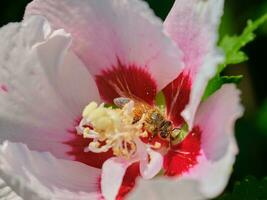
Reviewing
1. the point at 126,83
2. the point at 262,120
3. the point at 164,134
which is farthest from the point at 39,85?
the point at 262,120

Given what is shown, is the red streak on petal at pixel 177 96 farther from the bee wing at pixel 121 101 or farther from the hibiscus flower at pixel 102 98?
the bee wing at pixel 121 101

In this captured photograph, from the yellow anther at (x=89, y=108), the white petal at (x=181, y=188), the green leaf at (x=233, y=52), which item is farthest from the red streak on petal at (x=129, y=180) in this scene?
the white petal at (x=181, y=188)

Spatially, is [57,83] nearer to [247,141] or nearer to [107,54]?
[107,54]

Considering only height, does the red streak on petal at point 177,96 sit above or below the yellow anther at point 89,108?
below

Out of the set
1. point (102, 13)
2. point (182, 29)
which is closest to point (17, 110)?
point (102, 13)

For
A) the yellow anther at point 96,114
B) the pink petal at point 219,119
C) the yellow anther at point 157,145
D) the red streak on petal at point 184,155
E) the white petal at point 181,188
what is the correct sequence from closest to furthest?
1. the white petal at point 181,188
2. the pink petal at point 219,119
3. the red streak on petal at point 184,155
4. the yellow anther at point 96,114
5. the yellow anther at point 157,145

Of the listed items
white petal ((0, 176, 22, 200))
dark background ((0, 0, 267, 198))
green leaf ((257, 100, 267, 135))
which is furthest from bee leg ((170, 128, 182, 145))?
green leaf ((257, 100, 267, 135))
